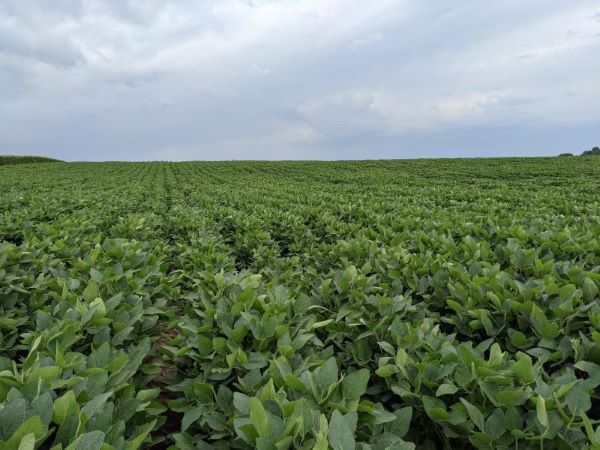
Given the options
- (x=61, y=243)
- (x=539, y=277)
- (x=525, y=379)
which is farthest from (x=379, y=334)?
(x=61, y=243)

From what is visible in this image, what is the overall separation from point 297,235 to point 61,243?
336 cm

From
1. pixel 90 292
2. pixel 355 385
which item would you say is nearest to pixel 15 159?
pixel 90 292

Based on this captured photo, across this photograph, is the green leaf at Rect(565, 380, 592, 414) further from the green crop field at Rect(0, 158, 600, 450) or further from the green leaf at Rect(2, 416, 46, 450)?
the green leaf at Rect(2, 416, 46, 450)

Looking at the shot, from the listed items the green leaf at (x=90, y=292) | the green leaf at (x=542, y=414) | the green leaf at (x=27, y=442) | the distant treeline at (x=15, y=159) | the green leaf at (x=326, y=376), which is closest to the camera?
the green leaf at (x=27, y=442)

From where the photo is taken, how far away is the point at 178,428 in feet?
7.97

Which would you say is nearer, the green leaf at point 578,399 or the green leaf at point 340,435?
the green leaf at point 340,435

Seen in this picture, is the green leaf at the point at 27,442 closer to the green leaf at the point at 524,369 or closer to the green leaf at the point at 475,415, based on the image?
the green leaf at the point at 475,415

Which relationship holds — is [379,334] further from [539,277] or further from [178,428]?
[539,277]

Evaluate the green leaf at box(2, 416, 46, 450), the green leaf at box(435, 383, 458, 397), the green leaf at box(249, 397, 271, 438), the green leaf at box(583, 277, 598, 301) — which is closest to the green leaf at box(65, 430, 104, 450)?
the green leaf at box(2, 416, 46, 450)

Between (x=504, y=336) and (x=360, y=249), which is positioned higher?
(x=360, y=249)

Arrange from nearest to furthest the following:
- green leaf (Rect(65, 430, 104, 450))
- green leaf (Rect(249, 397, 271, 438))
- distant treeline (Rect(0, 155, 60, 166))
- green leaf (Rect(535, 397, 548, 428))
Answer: green leaf (Rect(65, 430, 104, 450))
green leaf (Rect(249, 397, 271, 438))
green leaf (Rect(535, 397, 548, 428))
distant treeline (Rect(0, 155, 60, 166))

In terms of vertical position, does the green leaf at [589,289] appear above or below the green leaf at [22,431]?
below

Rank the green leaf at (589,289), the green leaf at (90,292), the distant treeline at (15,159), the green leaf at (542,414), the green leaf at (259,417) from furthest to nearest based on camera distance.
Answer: the distant treeline at (15,159) < the green leaf at (589,289) < the green leaf at (90,292) < the green leaf at (542,414) < the green leaf at (259,417)

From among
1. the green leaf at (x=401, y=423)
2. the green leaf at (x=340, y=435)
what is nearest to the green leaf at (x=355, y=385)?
the green leaf at (x=401, y=423)
